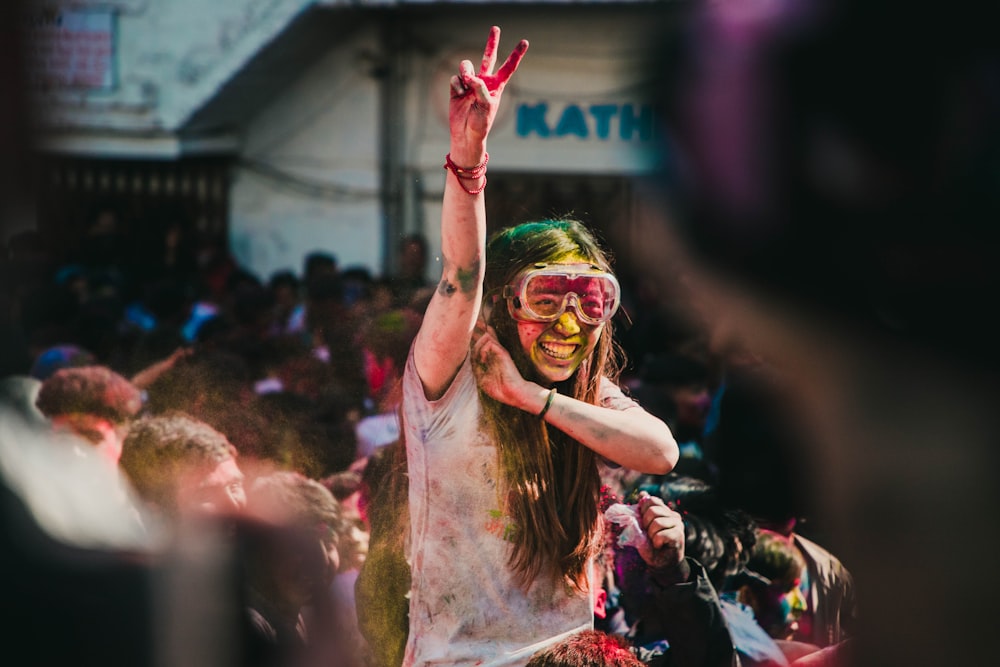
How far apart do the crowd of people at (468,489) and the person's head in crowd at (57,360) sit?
14.9 inches

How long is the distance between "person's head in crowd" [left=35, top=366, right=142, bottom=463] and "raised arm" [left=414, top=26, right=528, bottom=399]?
4.95ft

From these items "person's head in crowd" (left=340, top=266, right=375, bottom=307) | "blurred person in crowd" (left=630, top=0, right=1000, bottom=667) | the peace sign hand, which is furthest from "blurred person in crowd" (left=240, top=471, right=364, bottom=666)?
"person's head in crowd" (left=340, top=266, right=375, bottom=307)

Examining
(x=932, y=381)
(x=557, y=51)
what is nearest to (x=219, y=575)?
(x=932, y=381)

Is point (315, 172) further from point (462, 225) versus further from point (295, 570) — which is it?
point (462, 225)

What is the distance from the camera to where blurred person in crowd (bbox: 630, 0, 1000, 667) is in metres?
3.68

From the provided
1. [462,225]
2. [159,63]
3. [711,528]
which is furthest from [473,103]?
[159,63]

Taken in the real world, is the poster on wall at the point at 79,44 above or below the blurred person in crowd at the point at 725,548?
above

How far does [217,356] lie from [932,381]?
2.57 m

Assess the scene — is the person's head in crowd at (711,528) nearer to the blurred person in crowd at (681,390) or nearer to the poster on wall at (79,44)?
the blurred person in crowd at (681,390)

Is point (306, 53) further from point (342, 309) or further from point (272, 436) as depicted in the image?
point (272, 436)

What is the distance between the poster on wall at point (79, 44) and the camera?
9.14 meters

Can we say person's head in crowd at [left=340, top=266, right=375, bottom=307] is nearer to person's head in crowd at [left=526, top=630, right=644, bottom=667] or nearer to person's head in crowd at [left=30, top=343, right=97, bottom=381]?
person's head in crowd at [left=30, top=343, right=97, bottom=381]

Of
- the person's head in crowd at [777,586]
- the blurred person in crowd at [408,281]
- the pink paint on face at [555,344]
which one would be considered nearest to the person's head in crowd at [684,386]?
the blurred person in crowd at [408,281]

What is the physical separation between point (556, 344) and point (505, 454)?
10.0 inches
